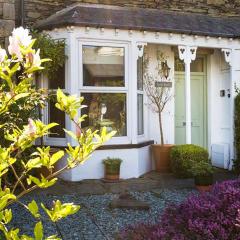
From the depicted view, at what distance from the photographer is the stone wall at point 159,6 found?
9.00m

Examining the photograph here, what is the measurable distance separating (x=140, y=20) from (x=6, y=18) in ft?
8.93

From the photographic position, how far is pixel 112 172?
820 centimetres

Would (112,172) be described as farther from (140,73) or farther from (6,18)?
(6,18)

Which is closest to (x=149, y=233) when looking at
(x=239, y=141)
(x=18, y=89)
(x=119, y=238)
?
(x=119, y=238)

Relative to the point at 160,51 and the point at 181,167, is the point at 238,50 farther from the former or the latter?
the point at 181,167

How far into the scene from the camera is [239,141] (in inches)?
371

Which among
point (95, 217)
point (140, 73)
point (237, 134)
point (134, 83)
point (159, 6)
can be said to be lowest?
point (95, 217)

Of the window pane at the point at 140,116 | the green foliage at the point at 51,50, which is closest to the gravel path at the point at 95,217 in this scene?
the window pane at the point at 140,116

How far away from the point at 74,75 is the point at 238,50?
3.95 m

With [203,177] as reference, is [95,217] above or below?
below

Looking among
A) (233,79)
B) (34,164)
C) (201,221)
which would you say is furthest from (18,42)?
(233,79)

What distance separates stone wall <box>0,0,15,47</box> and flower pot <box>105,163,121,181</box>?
3.21m

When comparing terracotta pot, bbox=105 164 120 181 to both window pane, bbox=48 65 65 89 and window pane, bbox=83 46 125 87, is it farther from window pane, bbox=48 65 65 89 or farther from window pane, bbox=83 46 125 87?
window pane, bbox=48 65 65 89

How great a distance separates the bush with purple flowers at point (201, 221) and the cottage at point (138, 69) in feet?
16.7
